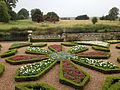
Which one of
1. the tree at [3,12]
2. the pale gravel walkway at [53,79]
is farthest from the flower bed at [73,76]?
the tree at [3,12]

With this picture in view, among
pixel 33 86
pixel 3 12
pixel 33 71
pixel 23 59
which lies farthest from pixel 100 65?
pixel 3 12

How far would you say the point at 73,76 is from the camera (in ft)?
45.1

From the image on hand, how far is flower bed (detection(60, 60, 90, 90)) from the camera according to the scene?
12616mm

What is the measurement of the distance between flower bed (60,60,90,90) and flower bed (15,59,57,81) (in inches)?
44.6

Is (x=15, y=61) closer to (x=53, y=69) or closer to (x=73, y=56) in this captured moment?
(x=53, y=69)

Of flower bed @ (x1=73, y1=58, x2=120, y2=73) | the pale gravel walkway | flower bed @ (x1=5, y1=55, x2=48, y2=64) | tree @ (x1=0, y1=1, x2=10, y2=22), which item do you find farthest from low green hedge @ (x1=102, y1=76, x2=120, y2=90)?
tree @ (x1=0, y1=1, x2=10, y2=22)

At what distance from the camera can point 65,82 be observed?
13.0 m

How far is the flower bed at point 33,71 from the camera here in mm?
13617

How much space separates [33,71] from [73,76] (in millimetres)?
2689

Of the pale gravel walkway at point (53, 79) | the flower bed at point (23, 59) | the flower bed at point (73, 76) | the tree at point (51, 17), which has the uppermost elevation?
the tree at point (51, 17)

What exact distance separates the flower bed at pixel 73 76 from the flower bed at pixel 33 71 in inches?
44.6

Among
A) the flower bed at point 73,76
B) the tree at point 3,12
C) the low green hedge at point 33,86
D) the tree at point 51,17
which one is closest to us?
the low green hedge at point 33,86

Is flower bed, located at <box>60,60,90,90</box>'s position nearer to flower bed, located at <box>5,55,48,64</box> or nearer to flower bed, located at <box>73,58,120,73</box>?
flower bed, located at <box>73,58,120,73</box>

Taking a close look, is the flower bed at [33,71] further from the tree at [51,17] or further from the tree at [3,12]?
the tree at [51,17]
